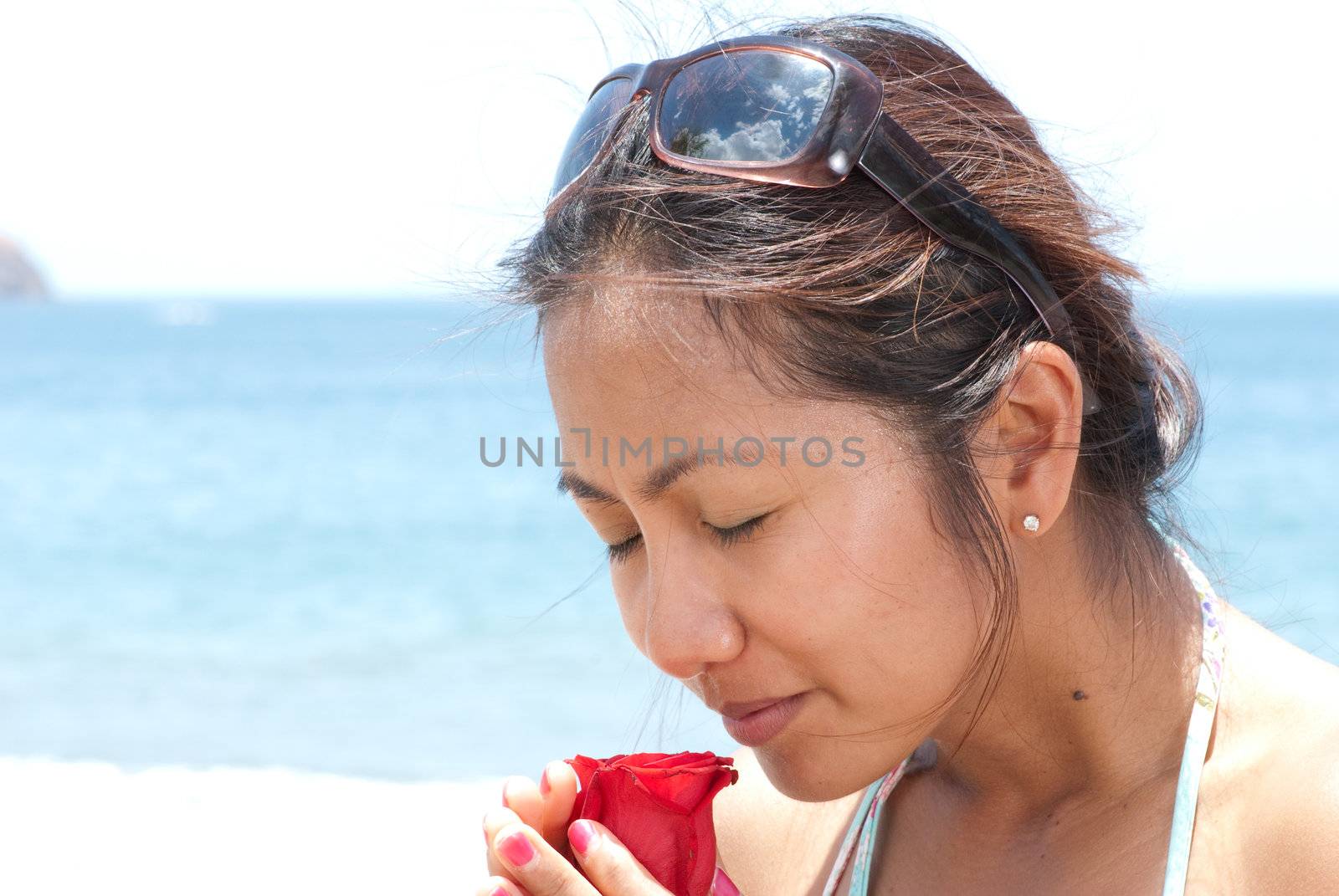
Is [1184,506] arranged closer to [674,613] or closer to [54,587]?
[674,613]

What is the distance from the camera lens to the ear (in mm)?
1606

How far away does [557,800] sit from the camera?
1.50 metres

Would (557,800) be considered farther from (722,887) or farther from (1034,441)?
(1034,441)

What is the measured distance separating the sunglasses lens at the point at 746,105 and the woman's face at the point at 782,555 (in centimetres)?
22

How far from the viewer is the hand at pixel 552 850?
4.58 feet

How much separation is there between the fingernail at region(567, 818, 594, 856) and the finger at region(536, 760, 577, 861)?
45mm

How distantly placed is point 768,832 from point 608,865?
2.16 feet

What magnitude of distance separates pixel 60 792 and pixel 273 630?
504 cm

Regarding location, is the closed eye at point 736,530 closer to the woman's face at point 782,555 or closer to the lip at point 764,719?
the woman's face at point 782,555

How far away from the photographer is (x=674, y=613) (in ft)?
5.11

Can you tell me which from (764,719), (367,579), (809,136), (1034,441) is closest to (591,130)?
(809,136)

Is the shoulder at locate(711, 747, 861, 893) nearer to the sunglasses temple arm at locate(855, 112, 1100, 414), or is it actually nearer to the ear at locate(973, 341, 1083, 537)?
the ear at locate(973, 341, 1083, 537)

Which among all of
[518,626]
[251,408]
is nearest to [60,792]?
[518,626]

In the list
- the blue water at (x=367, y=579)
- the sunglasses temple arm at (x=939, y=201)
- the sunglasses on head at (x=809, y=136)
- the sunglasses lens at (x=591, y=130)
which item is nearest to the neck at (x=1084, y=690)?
the sunglasses on head at (x=809, y=136)
